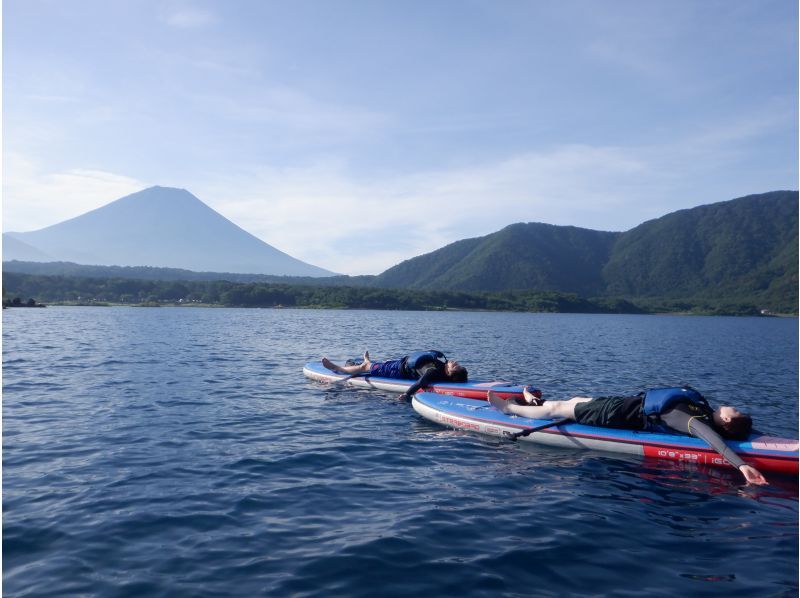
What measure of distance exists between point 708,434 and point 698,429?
210 millimetres

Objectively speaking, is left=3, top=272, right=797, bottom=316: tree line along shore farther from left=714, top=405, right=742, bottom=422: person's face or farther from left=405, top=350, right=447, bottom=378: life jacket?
left=714, top=405, right=742, bottom=422: person's face

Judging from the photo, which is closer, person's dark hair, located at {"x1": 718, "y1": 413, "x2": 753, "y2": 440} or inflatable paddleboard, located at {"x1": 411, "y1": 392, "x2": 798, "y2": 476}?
inflatable paddleboard, located at {"x1": 411, "y1": 392, "x2": 798, "y2": 476}

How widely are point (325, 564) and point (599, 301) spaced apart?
18197 centimetres

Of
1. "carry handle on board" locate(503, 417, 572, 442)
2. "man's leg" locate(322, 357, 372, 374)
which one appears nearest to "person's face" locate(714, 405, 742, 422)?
"carry handle on board" locate(503, 417, 572, 442)

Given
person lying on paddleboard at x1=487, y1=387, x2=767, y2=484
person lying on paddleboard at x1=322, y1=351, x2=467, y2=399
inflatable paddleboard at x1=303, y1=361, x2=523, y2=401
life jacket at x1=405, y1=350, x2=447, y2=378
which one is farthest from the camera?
life jacket at x1=405, y1=350, x2=447, y2=378

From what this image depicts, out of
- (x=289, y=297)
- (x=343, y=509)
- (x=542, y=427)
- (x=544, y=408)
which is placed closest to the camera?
(x=343, y=509)

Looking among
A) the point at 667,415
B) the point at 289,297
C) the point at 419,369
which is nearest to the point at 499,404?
the point at 667,415

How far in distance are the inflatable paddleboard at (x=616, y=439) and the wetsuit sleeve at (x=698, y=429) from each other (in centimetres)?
30

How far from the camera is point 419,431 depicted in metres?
15.0

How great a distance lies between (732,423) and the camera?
11.6 metres

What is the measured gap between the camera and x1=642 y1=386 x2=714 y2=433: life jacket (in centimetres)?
1197

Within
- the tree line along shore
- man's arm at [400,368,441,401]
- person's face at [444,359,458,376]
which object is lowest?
man's arm at [400,368,441,401]

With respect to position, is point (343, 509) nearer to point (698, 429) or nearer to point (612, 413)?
point (612, 413)

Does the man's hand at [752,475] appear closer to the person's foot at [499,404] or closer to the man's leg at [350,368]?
the person's foot at [499,404]
